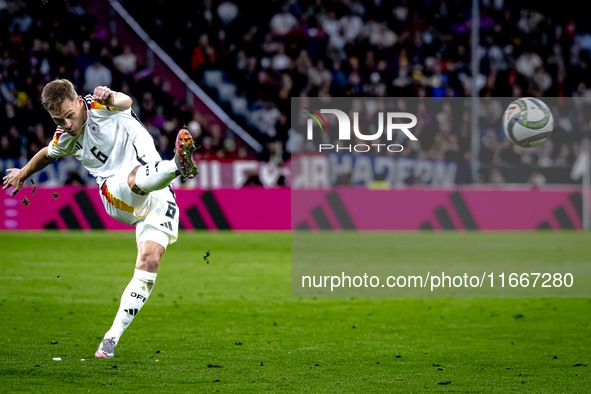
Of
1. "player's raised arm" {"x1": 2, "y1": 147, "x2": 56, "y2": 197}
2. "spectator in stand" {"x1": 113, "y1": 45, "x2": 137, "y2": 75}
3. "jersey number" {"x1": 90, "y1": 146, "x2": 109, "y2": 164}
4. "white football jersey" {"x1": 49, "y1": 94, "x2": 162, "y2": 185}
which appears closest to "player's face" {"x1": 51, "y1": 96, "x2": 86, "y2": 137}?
"white football jersey" {"x1": 49, "y1": 94, "x2": 162, "y2": 185}

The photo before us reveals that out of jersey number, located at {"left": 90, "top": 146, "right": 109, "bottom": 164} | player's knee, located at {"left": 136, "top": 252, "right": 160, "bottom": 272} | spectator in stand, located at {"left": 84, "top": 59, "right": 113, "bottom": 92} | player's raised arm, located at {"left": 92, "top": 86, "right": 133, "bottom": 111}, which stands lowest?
player's knee, located at {"left": 136, "top": 252, "right": 160, "bottom": 272}

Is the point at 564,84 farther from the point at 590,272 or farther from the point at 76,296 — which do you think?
the point at 76,296

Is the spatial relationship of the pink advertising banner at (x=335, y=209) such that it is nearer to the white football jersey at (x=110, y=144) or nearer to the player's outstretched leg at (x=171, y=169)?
the white football jersey at (x=110, y=144)

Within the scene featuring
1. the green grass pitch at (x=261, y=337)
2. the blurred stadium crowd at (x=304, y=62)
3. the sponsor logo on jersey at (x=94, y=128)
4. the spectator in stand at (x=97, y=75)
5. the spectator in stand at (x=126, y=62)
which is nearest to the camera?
the green grass pitch at (x=261, y=337)

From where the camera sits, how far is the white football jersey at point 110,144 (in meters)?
6.09

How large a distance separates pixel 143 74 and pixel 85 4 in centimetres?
242

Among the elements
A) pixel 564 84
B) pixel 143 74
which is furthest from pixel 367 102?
pixel 564 84

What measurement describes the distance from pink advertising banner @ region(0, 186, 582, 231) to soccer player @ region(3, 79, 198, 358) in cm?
1058

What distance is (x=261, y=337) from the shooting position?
22.3 ft

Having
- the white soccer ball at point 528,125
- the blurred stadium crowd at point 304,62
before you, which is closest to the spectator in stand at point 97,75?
the blurred stadium crowd at point 304,62

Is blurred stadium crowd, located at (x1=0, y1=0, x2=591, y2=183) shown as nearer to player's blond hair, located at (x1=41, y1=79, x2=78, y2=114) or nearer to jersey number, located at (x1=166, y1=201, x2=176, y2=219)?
jersey number, located at (x1=166, y1=201, x2=176, y2=219)

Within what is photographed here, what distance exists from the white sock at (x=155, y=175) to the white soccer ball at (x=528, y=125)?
535 cm

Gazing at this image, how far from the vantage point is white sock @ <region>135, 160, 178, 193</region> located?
5.55 metres

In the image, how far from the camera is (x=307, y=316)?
8.05m
